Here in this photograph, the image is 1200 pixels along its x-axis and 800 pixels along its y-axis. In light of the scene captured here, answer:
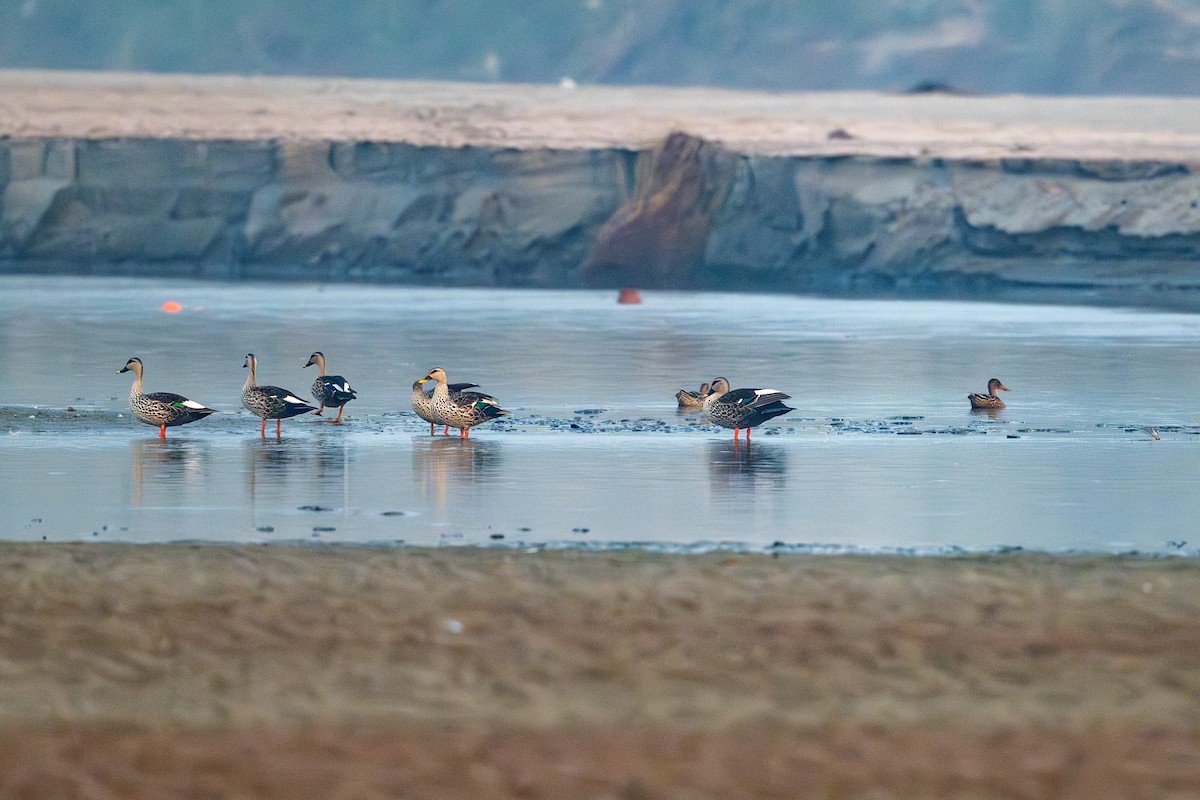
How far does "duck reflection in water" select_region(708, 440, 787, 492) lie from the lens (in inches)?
493

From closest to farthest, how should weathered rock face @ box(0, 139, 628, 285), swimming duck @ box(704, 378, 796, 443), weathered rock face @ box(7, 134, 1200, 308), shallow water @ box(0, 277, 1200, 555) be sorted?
shallow water @ box(0, 277, 1200, 555) < swimming duck @ box(704, 378, 796, 443) < weathered rock face @ box(7, 134, 1200, 308) < weathered rock face @ box(0, 139, 628, 285)

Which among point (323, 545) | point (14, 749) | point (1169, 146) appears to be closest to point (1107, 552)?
point (323, 545)

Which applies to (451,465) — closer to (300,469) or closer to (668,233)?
(300,469)

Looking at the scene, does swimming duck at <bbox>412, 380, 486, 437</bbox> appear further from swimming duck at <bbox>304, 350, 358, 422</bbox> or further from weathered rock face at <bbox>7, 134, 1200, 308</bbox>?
weathered rock face at <bbox>7, 134, 1200, 308</bbox>

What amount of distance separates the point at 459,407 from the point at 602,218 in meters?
39.4

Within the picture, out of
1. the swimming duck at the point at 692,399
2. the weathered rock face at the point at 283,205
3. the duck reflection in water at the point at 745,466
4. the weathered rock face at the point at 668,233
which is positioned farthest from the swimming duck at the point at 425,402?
the weathered rock face at the point at 283,205

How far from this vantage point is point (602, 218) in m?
54.1

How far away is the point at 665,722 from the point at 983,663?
52.9 inches

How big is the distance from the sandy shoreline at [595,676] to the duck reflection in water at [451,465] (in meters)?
2.86

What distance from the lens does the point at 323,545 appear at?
32.0ft

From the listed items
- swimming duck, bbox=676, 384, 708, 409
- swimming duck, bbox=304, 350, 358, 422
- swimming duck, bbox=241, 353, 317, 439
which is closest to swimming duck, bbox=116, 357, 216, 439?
swimming duck, bbox=241, 353, 317, 439

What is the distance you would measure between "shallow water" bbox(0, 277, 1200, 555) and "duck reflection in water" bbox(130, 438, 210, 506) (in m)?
0.04

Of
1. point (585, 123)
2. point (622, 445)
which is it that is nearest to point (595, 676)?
point (622, 445)

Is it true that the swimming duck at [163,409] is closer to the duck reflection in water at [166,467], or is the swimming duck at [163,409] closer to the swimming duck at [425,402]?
the duck reflection in water at [166,467]
